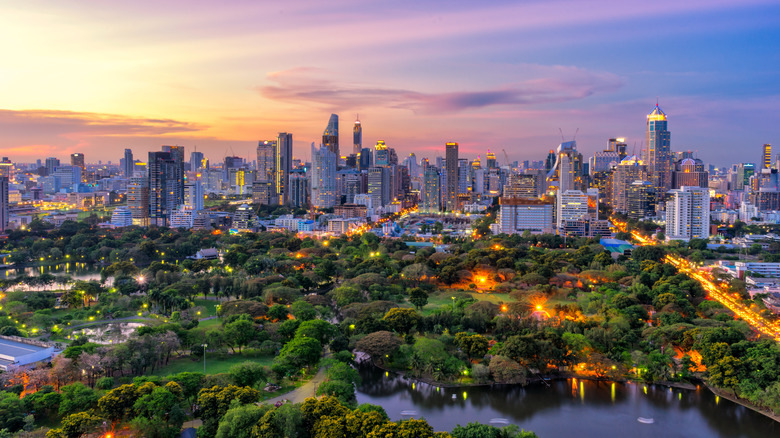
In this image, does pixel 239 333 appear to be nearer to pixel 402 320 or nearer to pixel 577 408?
pixel 402 320

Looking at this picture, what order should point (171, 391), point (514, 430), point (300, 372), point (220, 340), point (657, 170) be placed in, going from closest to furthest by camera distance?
1. point (514, 430)
2. point (171, 391)
3. point (300, 372)
4. point (220, 340)
5. point (657, 170)

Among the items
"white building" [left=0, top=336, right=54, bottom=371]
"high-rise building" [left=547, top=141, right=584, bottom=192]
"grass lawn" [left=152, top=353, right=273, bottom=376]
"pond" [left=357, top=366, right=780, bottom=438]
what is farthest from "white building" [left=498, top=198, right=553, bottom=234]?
"white building" [left=0, top=336, right=54, bottom=371]

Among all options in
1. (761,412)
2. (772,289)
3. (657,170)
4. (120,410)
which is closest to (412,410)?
(120,410)

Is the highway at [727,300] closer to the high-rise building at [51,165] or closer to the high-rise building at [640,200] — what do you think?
the high-rise building at [640,200]

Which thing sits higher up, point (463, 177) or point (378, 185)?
point (463, 177)

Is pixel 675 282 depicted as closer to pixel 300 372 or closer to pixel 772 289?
pixel 772 289

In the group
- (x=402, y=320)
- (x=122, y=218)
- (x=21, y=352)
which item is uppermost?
(x=122, y=218)

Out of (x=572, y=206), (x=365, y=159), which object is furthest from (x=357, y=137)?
(x=572, y=206)

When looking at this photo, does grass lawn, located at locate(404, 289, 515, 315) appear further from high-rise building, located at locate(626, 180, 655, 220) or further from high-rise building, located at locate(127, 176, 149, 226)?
high-rise building, located at locate(626, 180, 655, 220)
